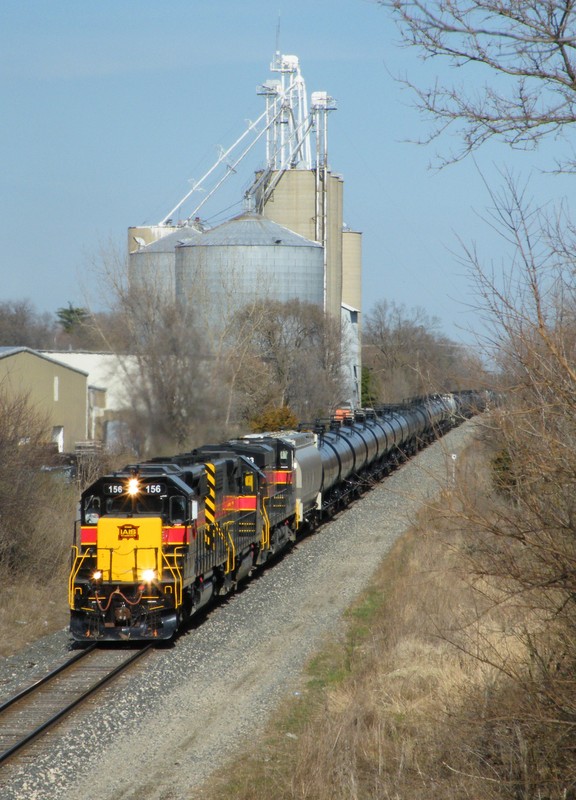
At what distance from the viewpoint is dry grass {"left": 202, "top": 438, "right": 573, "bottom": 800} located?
Answer: 811 centimetres

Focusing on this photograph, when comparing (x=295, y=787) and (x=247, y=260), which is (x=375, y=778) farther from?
(x=247, y=260)

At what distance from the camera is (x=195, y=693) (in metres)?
13.3

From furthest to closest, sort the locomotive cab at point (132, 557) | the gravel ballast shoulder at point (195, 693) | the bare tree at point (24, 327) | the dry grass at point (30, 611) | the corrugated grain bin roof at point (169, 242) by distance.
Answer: the bare tree at point (24, 327), the corrugated grain bin roof at point (169, 242), the dry grass at point (30, 611), the locomotive cab at point (132, 557), the gravel ballast shoulder at point (195, 693)

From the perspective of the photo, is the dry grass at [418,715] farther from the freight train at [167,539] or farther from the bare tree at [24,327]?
the bare tree at [24,327]

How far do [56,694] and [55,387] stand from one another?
32937 millimetres

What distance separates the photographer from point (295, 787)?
9.16m

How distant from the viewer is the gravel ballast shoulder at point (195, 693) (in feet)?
32.8

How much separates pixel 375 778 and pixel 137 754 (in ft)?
10.3

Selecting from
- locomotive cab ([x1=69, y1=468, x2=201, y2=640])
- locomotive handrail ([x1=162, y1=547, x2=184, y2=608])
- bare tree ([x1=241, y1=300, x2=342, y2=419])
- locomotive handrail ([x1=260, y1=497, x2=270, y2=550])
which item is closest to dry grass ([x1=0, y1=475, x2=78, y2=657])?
locomotive cab ([x1=69, y1=468, x2=201, y2=640])

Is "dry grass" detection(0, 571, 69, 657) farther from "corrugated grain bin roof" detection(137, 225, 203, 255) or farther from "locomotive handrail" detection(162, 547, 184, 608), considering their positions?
"corrugated grain bin roof" detection(137, 225, 203, 255)

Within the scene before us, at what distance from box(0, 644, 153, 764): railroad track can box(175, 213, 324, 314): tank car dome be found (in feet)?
129

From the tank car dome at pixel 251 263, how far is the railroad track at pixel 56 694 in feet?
129

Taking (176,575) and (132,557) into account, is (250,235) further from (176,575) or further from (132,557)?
(176,575)

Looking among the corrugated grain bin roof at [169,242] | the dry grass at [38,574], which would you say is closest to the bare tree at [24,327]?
the corrugated grain bin roof at [169,242]
